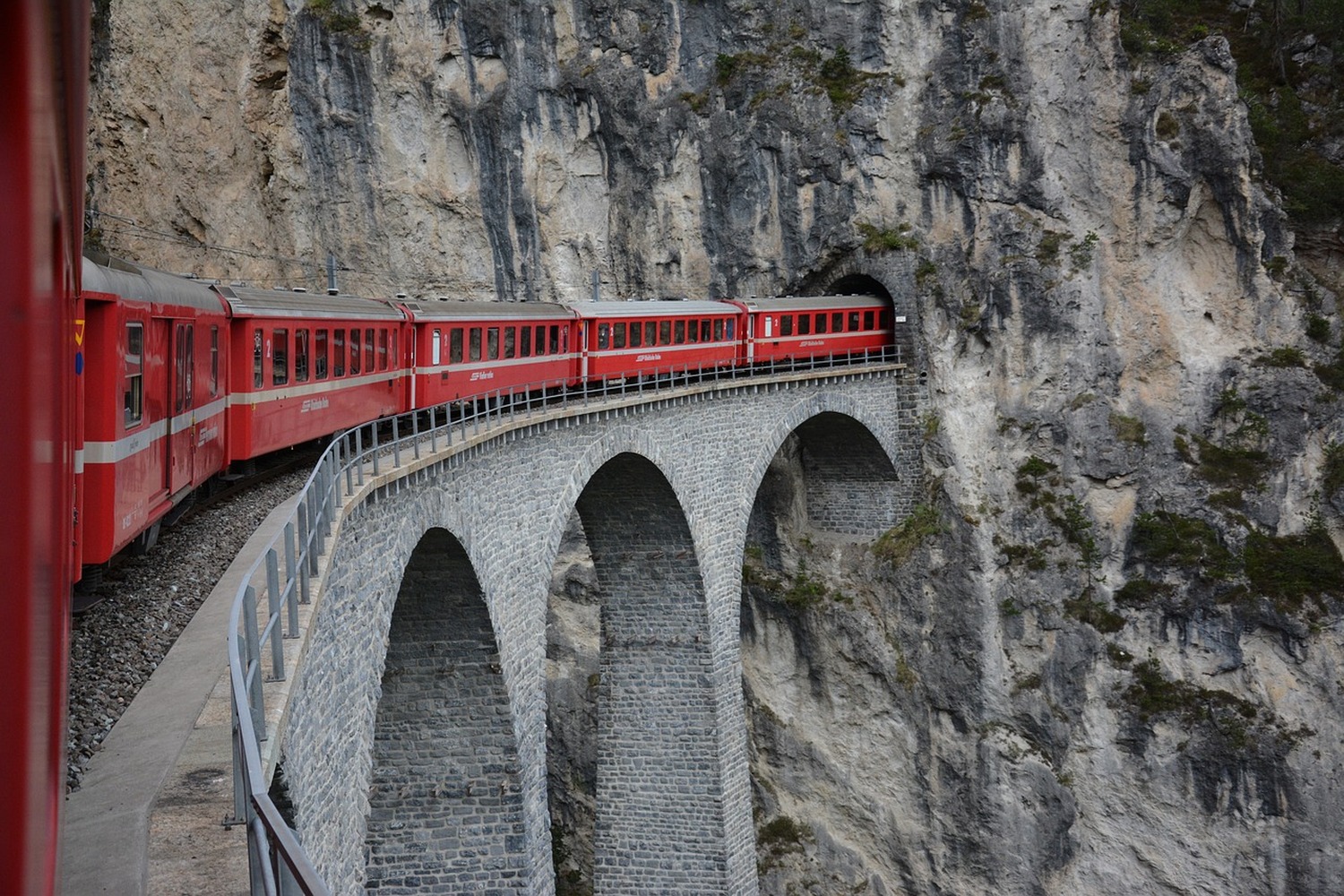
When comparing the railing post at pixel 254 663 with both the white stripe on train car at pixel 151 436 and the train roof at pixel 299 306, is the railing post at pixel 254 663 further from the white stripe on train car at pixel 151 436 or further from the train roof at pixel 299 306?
the train roof at pixel 299 306

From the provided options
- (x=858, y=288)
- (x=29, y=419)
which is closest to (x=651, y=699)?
(x=858, y=288)

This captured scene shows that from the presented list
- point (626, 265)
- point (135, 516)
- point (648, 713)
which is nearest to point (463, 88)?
point (626, 265)

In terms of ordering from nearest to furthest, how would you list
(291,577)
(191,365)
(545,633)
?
1. (291,577)
2. (191,365)
3. (545,633)

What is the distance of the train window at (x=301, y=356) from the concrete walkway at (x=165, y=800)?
681cm

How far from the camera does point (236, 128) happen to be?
32.0m

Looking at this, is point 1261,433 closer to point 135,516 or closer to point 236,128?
point 135,516

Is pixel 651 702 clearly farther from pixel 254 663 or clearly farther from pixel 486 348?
pixel 254 663

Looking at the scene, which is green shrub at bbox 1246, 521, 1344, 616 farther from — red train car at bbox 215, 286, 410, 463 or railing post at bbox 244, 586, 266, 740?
railing post at bbox 244, 586, 266, 740

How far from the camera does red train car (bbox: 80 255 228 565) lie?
24.2ft

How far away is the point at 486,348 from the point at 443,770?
719cm

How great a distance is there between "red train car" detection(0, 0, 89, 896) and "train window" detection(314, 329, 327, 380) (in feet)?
43.0

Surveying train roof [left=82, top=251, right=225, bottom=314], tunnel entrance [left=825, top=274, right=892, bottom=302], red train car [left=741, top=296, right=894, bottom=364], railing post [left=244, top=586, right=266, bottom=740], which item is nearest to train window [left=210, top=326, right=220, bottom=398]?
train roof [left=82, top=251, right=225, bottom=314]

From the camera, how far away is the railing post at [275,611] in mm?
6570

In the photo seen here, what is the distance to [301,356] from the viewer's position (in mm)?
13844
